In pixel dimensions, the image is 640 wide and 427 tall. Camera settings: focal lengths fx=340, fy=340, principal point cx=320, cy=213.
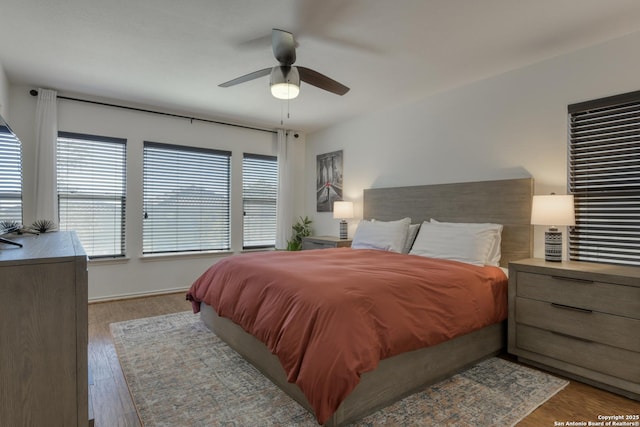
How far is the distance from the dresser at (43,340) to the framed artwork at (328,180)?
164 inches

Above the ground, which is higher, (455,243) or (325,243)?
(455,243)

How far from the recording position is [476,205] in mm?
3408

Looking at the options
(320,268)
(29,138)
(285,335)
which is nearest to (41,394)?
(285,335)

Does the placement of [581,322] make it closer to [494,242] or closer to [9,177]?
[494,242]

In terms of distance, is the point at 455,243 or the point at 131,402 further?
the point at 455,243

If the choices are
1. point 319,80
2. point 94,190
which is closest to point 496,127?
point 319,80

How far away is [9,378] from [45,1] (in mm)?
2296

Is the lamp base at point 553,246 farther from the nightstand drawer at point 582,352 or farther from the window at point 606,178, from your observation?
the nightstand drawer at point 582,352

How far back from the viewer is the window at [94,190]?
401cm

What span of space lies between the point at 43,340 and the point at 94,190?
3.51m

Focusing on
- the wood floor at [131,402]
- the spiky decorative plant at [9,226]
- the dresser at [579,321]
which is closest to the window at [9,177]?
the spiky decorative plant at [9,226]

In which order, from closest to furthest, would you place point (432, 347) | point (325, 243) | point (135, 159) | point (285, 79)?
point (432, 347) < point (285, 79) < point (135, 159) < point (325, 243)

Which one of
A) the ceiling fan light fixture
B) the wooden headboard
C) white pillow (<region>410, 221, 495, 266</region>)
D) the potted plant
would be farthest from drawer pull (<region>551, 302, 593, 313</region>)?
the potted plant

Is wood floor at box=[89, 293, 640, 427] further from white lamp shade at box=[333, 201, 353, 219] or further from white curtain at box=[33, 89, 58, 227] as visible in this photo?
white lamp shade at box=[333, 201, 353, 219]
